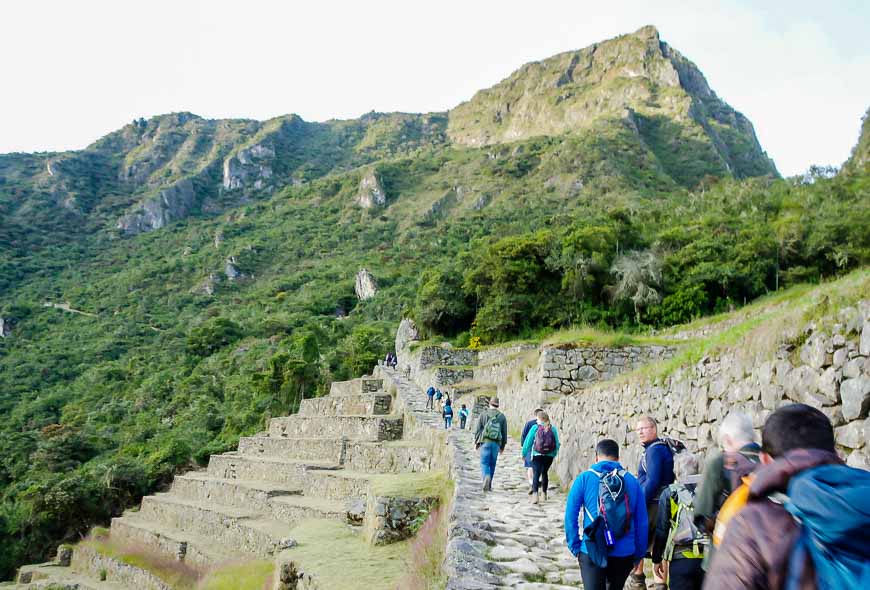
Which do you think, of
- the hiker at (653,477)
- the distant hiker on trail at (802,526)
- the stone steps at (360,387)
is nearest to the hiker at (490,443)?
the hiker at (653,477)

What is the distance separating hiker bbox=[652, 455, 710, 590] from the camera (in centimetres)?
353

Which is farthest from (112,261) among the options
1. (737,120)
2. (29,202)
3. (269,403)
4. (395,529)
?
(737,120)

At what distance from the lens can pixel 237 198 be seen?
138 meters

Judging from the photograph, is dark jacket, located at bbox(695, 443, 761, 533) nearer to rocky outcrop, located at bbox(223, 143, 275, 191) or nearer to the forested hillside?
the forested hillside

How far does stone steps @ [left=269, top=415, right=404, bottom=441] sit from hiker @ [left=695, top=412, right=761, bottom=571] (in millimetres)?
15885

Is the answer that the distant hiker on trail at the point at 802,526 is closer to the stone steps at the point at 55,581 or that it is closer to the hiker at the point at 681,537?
the hiker at the point at 681,537

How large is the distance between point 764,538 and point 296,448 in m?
20.4

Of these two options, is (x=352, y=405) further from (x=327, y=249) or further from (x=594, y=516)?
(x=327, y=249)

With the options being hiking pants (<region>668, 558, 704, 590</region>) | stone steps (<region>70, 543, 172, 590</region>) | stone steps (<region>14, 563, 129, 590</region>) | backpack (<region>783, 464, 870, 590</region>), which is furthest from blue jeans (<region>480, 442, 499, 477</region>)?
stone steps (<region>14, 563, 129, 590</region>)

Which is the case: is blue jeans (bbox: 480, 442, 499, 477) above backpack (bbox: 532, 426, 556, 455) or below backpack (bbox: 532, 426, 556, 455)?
below

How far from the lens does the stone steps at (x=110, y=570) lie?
16.6 m

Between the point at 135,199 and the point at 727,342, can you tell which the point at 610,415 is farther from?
the point at 135,199

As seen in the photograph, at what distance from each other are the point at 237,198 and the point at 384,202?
4968 cm

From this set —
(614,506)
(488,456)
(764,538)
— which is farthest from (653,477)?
(488,456)
